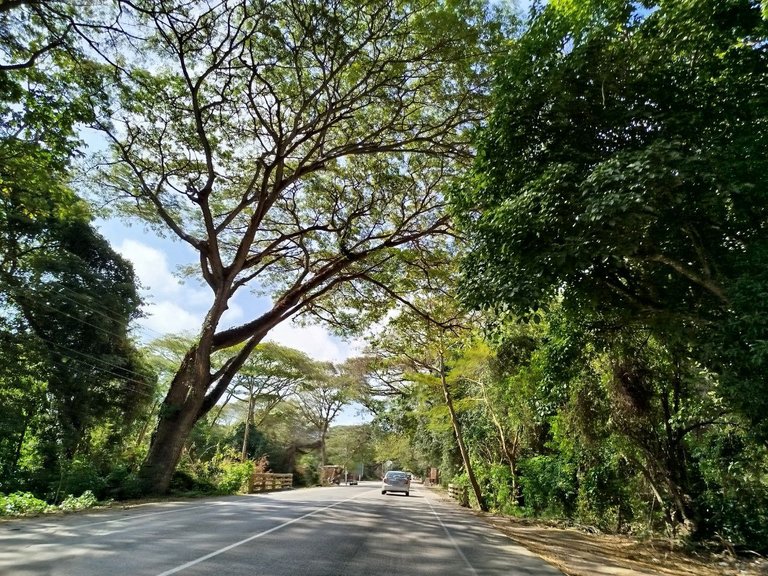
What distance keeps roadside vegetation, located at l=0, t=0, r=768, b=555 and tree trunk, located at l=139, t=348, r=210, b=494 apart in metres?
0.10

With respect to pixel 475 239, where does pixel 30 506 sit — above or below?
below

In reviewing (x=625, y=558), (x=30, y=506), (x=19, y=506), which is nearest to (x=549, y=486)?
(x=625, y=558)

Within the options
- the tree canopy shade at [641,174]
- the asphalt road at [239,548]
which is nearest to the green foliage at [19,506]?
the asphalt road at [239,548]

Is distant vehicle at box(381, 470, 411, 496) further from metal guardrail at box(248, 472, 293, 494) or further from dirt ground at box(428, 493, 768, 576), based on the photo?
dirt ground at box(428, 493, 768, 576)

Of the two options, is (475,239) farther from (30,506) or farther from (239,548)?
(30,506)

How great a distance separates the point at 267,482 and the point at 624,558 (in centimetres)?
2188

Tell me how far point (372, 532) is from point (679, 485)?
5.98 m

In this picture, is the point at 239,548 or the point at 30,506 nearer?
the point at 239,548

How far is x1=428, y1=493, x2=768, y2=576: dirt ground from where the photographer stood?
6.94 m

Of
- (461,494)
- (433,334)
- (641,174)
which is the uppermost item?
(433,334)

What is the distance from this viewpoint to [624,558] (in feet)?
27.1

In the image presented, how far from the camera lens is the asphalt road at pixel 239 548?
5.18m

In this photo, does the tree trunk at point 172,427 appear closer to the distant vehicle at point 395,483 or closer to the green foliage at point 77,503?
the green foliage at point 77,503

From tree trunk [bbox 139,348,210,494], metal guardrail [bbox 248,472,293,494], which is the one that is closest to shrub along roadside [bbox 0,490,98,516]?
tree trunk [bbox 139,348,210,494]
